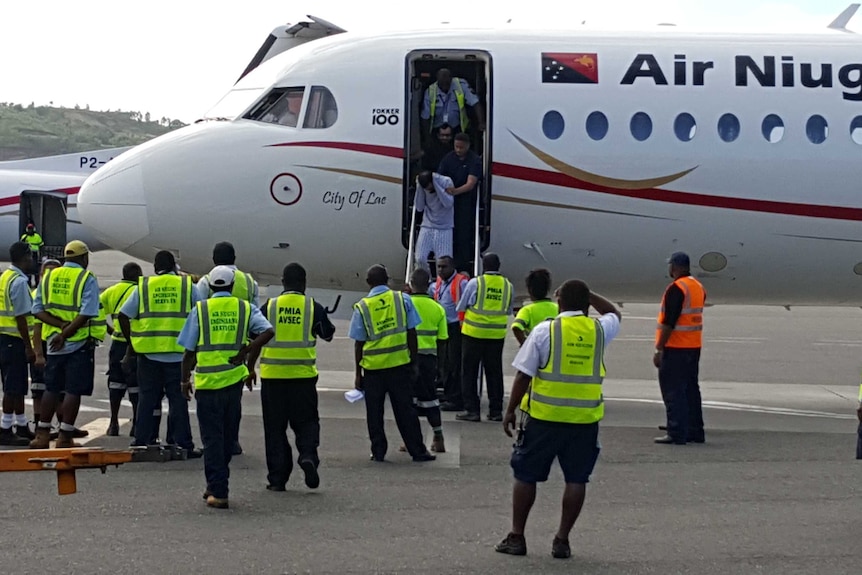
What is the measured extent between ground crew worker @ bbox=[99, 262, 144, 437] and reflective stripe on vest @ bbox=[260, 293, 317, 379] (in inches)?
88.8

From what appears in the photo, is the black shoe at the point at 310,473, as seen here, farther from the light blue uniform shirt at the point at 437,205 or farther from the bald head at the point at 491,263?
the light blue uniform shirt at the point at 437,205

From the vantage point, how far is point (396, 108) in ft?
48.5

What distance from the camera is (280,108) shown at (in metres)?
15.1

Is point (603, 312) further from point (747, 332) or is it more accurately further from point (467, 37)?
point (747, 332)

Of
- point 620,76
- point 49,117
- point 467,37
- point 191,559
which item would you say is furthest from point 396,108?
point 49,117

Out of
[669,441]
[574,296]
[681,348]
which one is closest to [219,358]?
[574,296]

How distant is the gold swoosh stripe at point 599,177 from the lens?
48.1 ft

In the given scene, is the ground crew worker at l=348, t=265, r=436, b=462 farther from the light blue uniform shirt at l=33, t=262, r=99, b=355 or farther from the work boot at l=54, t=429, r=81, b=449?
the work boot at l=54, t=429, r=81, b=449

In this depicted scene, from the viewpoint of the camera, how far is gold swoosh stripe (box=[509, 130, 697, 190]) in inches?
577

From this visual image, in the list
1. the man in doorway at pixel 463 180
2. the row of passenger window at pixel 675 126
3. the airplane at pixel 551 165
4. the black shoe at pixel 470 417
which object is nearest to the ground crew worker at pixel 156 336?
the black shoe at pixel 470 417

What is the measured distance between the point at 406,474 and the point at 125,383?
9.77ft

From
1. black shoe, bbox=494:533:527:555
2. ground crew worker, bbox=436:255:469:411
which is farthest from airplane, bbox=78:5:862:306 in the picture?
black shoe, bbox=494:533:527:555

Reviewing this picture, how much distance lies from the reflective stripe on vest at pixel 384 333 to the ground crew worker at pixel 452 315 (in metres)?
2.94

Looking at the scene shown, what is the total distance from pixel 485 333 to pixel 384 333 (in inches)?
91.7
